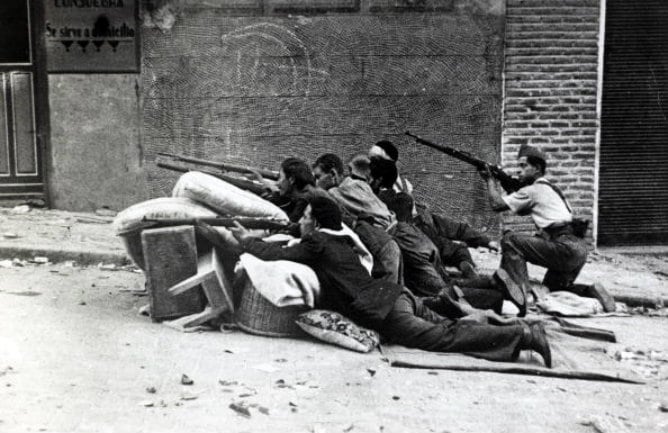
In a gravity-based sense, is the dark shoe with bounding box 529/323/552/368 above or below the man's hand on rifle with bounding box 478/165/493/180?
below

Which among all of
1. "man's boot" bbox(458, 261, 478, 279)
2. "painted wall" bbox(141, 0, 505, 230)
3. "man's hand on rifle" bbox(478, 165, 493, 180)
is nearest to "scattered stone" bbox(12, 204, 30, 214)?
"painted wall" bbox(141, 0, 505, 230)

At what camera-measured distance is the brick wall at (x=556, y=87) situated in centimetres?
936

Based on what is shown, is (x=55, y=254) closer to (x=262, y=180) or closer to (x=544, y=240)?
(x=262, y=180)

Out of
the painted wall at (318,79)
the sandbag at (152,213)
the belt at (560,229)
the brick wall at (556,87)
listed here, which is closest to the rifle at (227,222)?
the sandbag at (152,213)

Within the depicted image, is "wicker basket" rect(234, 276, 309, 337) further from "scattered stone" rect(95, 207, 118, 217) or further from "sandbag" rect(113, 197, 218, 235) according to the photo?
"scattered stone" rect(95, 207, 118, 217)

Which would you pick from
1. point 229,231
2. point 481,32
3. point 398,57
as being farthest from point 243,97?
point 229,231

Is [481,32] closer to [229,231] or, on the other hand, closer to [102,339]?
[229,231]

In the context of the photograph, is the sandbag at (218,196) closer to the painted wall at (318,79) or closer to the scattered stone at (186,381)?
the scattered stone at (186,381)

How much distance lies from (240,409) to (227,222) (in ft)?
6.62

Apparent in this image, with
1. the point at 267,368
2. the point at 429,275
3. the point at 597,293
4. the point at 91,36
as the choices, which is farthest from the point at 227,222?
the point at 91,36

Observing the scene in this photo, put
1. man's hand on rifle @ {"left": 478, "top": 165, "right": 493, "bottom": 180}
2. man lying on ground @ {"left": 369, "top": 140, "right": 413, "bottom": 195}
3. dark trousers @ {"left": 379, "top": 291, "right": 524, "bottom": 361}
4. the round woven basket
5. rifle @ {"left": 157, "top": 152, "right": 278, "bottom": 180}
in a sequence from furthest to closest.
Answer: rifle @ {"left": 157, "top": 152, "right": 278, "bottom": 180}, man's hand on rifle @ {"left": 478, "top": 165, "right": 493, "bottom": 180}, man lying on ground @ {"left": 369, "top": 140, "right": 413, "bottom": 195}, the round woven basket, dark trousers @ {"left": 379, "top": 291, "right": 524, "bottom": 361}

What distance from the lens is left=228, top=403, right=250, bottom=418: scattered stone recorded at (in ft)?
14.4

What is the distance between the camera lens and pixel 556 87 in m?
9.46

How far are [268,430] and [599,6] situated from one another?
703cm
